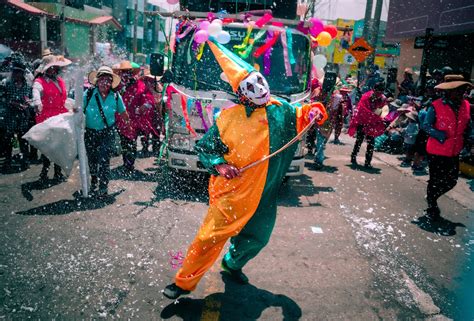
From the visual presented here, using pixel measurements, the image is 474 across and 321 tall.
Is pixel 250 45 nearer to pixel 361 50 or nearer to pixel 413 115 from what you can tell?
pixel 413 115

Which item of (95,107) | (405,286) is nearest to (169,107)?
(95,107)

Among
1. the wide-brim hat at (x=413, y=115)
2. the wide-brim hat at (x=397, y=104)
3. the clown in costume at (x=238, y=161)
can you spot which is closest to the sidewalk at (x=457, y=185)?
the wide-brim hat at (x=413, y=115)

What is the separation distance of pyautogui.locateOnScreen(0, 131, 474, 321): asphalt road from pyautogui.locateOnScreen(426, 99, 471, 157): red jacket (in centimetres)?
117

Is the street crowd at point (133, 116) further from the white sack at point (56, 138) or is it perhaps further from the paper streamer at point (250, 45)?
the paper streamer at point (250, 45)

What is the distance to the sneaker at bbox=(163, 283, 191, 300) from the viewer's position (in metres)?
3.07

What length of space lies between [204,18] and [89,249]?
415 centimetres

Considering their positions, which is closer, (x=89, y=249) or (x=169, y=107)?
(x=89, y=249)

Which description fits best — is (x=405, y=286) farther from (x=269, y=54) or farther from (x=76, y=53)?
(x=76, y=53)

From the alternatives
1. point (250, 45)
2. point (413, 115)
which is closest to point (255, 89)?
point (250, 45)

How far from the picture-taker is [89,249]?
4.04 m

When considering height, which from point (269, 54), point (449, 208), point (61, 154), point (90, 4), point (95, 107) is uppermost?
point (90, 4)

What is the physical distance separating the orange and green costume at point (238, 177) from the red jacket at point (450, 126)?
10.6 ft

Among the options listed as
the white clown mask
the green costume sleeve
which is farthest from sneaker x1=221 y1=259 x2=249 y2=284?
the white clown mask

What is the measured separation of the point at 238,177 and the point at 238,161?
0.45 feet
